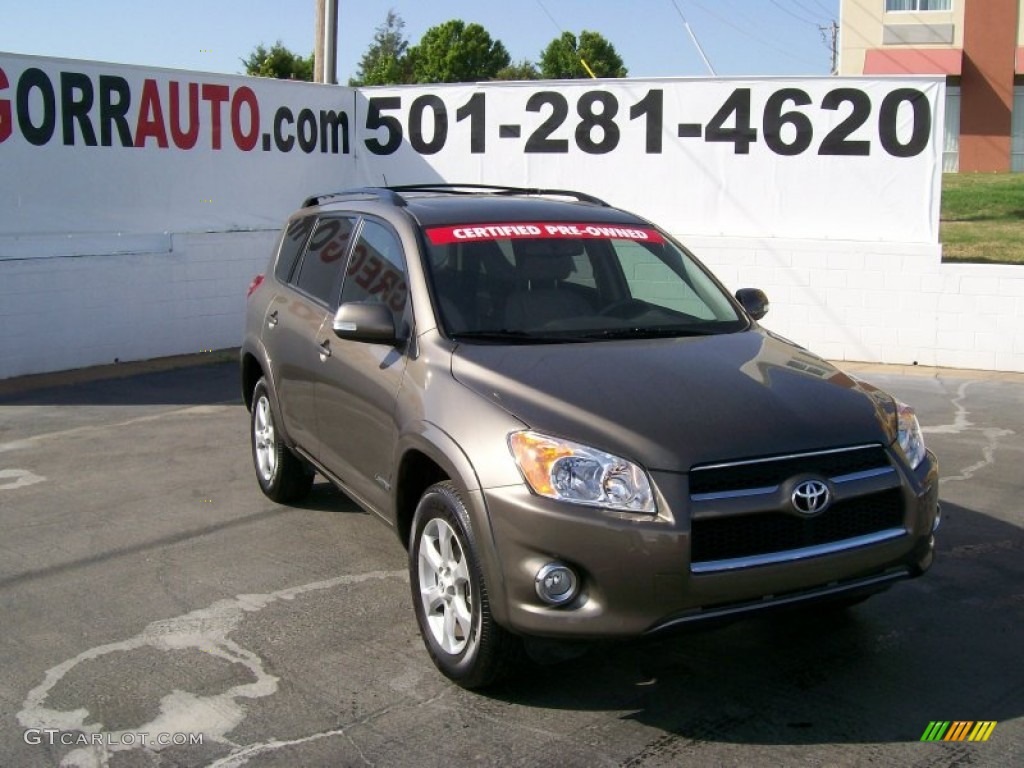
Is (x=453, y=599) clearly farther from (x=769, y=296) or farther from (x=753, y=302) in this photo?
(x=769, y=296)

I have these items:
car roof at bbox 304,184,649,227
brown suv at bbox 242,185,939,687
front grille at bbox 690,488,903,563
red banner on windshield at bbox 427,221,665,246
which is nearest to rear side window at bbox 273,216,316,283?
car roof at bbox 304,184,649,227

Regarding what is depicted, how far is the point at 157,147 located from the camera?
1335 cm

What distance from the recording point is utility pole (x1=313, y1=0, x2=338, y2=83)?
17438 millimetres

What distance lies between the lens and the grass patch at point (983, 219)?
19.0 metres

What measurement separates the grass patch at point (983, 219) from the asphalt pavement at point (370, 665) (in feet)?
41.9

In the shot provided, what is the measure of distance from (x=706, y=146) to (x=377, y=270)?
853cm

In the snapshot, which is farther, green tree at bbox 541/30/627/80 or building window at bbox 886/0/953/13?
green tree at bbox 541/30/627/80

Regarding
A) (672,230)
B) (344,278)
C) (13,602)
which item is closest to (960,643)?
(344,278)

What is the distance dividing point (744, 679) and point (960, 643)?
39.9 inches

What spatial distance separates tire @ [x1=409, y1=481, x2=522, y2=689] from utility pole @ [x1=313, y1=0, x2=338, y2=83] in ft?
45.8

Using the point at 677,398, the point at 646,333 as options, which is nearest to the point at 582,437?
the point at 677,398

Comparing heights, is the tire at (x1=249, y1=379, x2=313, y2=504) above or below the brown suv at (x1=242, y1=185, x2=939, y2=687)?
below

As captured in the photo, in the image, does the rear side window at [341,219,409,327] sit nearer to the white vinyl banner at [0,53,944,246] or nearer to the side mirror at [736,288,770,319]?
the side mirror at [736,288,770,319]

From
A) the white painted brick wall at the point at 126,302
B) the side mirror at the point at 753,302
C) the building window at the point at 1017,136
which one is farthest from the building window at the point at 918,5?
the side mirror at the point at 753,302
